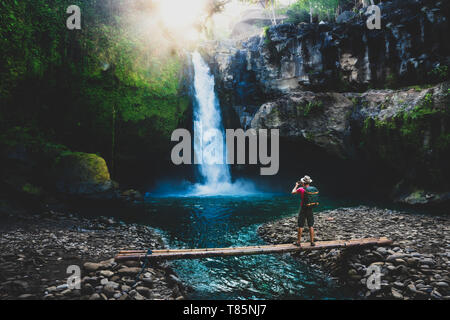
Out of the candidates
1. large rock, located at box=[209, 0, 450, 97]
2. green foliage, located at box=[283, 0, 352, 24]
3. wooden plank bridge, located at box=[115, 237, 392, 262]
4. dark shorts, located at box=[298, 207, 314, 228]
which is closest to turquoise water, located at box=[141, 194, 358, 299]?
wooden plank bridge, located at box=[115, 237, 392, 262]

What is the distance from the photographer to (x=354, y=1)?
94.2 feet

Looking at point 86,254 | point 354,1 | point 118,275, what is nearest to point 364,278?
point 118,275

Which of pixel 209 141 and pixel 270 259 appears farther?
pixel 209 141

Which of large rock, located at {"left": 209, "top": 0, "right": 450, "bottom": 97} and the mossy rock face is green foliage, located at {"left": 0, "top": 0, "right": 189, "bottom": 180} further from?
large rock, located at {"left": 209, "top": 0, "right": 450, "bottom": 97}

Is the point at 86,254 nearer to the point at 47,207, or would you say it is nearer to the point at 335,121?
the point at 47,207

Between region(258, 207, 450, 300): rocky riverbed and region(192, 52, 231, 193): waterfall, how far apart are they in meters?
13.6

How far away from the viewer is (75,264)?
19.4 ft

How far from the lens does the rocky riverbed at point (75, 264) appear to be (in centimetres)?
459

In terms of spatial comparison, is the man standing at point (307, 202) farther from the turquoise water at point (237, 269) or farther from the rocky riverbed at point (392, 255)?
the rocky riverbed at point (392, 255)

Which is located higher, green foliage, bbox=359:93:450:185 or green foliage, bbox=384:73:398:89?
green foliage, bbox=384:73:398:89

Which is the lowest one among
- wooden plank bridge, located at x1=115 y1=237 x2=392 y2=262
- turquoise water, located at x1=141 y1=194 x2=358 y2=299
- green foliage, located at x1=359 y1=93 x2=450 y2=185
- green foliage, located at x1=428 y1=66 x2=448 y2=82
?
turquoise water, located at x1=141 y1=194 x2=358 y2=299

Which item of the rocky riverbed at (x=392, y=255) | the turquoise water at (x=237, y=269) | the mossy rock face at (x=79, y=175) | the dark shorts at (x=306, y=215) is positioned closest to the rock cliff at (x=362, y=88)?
the rocky riverbed at (x=392, y=255)

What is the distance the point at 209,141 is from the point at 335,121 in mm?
11418

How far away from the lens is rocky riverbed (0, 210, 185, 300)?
4.59 m
